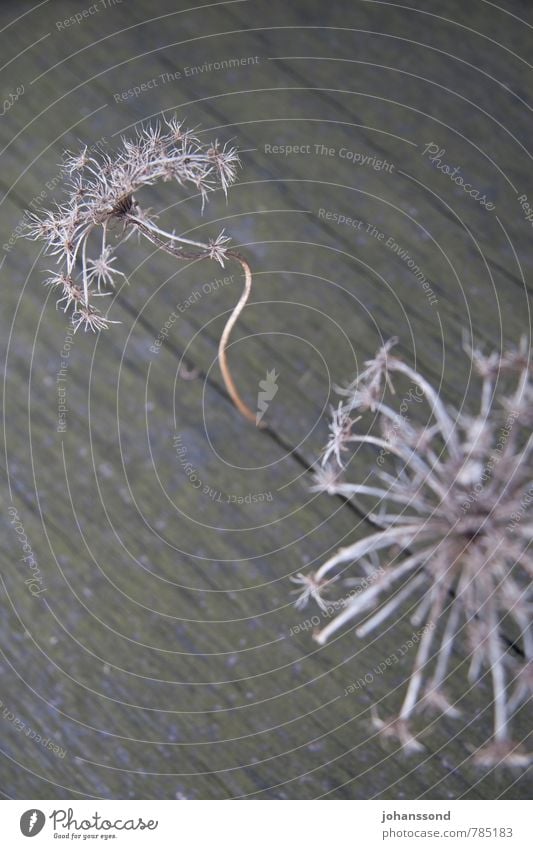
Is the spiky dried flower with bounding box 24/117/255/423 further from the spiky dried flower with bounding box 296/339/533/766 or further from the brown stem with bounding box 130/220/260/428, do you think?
the spiky dried flower with bounding box 296/339/533/766

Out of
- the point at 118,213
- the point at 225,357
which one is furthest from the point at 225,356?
the point at 118,213

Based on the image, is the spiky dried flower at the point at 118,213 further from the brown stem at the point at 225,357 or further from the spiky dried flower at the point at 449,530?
the spiky dried flower at the point at 449,530

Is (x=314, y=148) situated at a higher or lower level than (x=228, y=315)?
higher

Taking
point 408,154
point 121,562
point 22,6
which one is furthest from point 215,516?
point 22,6

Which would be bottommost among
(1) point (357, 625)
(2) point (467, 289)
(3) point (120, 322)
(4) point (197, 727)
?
(4) point (197, 727)

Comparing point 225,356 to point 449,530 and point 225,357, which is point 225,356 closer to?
point 225,357

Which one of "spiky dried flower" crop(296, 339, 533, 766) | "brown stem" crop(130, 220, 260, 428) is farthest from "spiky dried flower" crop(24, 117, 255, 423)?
"spiky dried flower" crop(296, 339, 533, 766)

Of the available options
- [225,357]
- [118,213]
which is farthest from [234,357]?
[118,213]

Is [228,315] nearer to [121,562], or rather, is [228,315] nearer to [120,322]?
[120,322]

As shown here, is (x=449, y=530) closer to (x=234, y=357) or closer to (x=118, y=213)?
(x=234, y=357)
